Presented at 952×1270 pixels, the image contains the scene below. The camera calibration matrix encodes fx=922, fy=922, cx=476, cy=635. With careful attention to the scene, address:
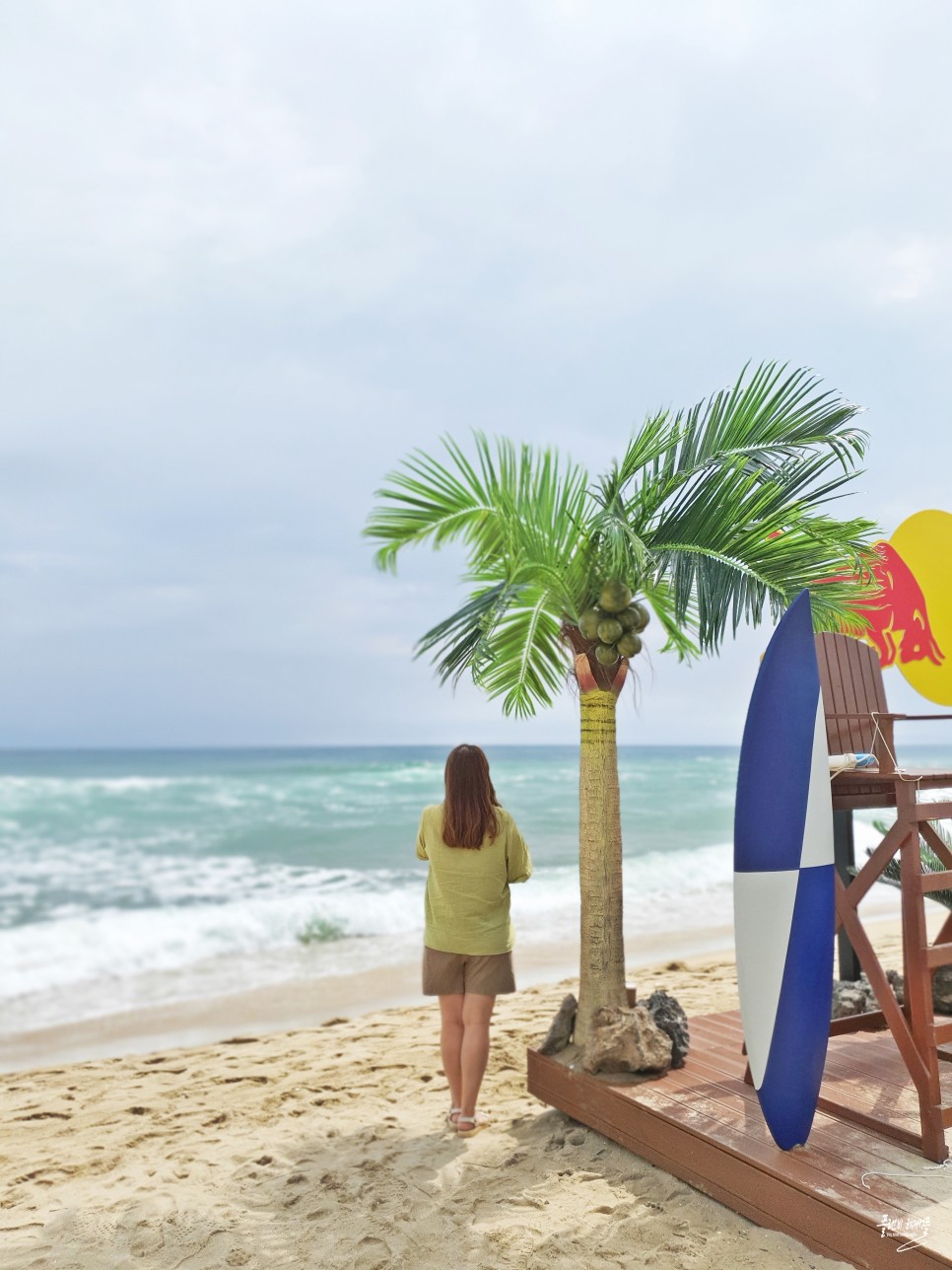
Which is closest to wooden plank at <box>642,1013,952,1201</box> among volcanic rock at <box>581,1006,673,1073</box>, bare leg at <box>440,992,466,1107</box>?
volcanic rock at <box>581,1006,673,1073</box>

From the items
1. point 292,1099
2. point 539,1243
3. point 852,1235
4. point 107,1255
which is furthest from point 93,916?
point 852,1235

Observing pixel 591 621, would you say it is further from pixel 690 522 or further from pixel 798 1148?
pixel 798 1148

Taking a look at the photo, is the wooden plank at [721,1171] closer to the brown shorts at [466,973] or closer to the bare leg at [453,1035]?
the bare leg at [453,1035]

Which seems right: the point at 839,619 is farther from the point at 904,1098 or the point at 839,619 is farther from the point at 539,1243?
the point at 539,1243

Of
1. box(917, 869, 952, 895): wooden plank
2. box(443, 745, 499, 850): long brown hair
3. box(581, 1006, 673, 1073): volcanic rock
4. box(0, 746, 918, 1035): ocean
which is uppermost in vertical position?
box(443, 745, 499, 850): long brown hair

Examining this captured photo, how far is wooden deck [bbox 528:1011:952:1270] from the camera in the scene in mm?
2715

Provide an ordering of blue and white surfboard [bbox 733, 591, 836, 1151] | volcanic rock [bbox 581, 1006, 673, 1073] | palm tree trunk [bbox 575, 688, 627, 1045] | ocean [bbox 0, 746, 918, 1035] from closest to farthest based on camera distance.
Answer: blue and white surfboard [bbox 733, 591, 836, 1151] < volcanic rock [bbox 581, 1006, 673, 1073] < palm tree trunk [bbox 575, 688, 627, 1045] < ocean [bbox 0, 746, 918, 1035]

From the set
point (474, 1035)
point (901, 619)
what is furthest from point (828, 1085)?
point (901, 619)

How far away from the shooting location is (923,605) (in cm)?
623

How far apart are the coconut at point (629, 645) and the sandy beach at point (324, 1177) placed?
2095mm

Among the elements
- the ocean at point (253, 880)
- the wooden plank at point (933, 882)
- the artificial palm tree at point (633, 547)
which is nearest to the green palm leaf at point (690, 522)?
the artificial palm tree at point (633, 547)

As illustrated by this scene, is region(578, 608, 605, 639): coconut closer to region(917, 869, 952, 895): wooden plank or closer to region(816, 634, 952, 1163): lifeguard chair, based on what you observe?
region(816, 634, 952, 1163): lifeguard chair

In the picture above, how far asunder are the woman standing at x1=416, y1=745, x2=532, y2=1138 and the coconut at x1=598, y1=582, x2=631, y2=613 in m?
0.85

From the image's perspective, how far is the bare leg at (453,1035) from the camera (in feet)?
13.5
